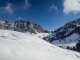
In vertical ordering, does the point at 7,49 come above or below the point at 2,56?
above

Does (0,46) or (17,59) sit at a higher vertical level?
(0,46)

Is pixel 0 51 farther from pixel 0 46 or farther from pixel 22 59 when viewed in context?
pixel 22 59

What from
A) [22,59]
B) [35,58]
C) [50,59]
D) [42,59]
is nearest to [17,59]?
[22,59]

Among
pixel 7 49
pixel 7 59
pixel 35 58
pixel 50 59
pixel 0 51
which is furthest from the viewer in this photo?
pixel 50 59

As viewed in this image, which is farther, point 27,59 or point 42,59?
point 42,59

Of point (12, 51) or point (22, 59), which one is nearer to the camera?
point (22, 59)

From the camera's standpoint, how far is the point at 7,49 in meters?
13.1

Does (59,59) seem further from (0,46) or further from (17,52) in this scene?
(0,46)

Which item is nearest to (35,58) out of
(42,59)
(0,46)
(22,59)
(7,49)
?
(42,59)

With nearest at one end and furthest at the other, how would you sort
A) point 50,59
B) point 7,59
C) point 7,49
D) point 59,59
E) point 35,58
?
point 7,59 → point 7,49 → point 35,58 → point 50,59 → point 59,59

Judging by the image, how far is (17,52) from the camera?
1333cm

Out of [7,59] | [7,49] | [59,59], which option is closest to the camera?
[7,59]

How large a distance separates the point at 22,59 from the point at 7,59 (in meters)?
1.73

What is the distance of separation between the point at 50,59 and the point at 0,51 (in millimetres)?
6786
